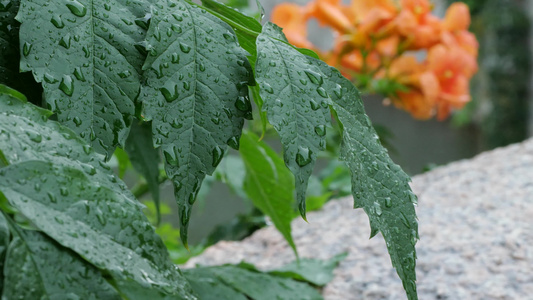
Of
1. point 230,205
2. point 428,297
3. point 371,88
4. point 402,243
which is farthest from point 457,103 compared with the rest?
→ point 230,205

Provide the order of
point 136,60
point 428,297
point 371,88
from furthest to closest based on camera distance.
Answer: point 371,88 < point 428,297 < point 136,60

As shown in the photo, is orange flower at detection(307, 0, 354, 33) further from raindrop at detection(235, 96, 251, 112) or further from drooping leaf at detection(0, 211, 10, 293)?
drooping leaf at detection(0, 211, 10, 293)

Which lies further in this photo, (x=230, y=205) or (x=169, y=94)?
(x=230, y=205)

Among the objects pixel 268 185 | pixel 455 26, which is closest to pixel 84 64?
pixel 268 185

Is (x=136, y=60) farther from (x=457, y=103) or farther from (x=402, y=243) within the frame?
(x=457, y=103)

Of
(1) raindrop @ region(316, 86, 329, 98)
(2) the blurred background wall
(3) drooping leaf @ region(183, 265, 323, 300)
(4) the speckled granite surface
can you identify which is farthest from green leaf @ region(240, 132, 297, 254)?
(2) the blurred background wall

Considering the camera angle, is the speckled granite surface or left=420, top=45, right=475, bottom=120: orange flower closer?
the speckled granite surface

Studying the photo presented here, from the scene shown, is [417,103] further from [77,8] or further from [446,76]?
[77,8]
